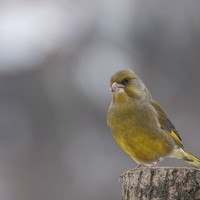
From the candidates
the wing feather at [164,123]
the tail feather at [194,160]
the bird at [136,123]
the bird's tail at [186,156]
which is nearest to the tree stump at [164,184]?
the bird at [136,123]

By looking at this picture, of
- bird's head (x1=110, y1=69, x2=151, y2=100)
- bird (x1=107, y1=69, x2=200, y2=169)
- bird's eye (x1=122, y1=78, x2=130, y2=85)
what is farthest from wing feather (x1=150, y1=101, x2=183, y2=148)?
bird's eye (x1=122, y1=78, x2=130, y2=85)

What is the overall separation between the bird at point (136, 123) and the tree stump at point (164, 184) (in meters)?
1.30

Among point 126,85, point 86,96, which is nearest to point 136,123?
point 126,85

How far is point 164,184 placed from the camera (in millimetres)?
6996

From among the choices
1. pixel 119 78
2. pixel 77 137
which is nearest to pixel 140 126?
pixel 119 78

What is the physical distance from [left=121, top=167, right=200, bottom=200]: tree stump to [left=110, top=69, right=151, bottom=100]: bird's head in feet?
4.60

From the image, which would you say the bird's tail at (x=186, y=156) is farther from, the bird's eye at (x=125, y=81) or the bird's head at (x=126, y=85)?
the bird's eye at (x=125, y=81)

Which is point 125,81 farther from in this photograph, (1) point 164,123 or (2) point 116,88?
(1) point 164,123

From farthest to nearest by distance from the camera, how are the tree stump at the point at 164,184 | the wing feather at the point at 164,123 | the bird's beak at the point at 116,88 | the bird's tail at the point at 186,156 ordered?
1. the bird's tail at the point at 186,156
2. the wing feather at the point at 164,123
3. the bird's beak at the point at 116,88
4. the tree stump at the point at 164,184

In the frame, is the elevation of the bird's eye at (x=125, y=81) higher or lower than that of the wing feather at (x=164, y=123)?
higher

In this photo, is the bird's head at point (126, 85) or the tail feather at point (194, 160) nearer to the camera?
the bird's head at point (126, 85)

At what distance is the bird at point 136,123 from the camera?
334 inches

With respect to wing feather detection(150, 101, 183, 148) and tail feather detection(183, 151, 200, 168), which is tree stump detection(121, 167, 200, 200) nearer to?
wing feather detection(150, 101, 183, 148)

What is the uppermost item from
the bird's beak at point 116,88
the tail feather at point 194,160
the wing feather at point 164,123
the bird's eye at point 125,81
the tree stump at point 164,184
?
the bird's eye at point 125,81
